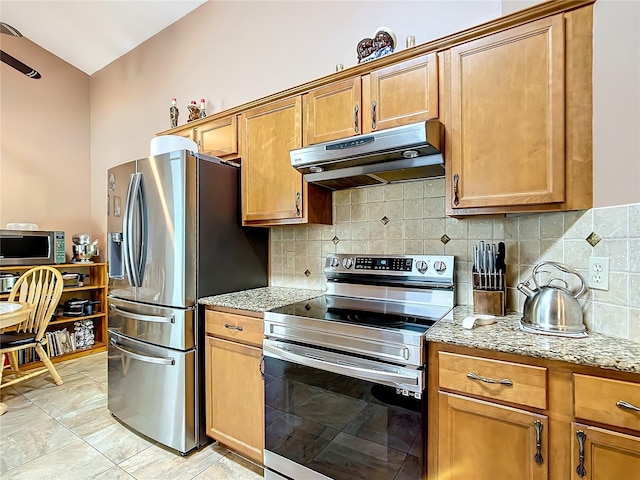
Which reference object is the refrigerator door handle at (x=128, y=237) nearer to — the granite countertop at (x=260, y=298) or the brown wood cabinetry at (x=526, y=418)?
the granite countertop at (x=260, y=298)

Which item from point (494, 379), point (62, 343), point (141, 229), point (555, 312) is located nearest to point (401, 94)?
point (555, 312)

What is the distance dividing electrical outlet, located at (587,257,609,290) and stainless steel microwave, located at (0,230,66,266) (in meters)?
4.42

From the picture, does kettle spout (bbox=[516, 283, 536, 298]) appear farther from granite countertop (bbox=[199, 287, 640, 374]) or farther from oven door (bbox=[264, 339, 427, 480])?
oven door (bbox=[264, 339, 427, 480])

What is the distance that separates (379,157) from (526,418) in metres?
1.18

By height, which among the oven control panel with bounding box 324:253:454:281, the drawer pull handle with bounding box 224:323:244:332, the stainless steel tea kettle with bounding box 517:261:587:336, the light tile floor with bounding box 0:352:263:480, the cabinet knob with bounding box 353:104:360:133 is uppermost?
the cabinet knob with bounding box 353:104:360:133

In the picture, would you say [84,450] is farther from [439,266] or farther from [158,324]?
[439,266]

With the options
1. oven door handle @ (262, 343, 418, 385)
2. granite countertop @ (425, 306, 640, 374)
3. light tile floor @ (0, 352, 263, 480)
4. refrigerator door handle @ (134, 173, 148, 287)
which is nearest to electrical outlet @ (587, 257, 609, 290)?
granite countertop @ (425, 306, 640, 374)

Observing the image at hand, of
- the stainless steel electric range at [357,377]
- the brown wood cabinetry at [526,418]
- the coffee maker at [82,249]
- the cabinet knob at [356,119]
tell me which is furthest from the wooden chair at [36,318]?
the brown wood cabinetry at [526,418]

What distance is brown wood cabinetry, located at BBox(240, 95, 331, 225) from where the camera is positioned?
2.02 m

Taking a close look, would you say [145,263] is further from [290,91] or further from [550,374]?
[550,374]

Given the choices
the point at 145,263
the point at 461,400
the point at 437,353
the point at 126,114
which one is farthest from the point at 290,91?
the point at 126,114

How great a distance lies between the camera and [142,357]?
2.06 m

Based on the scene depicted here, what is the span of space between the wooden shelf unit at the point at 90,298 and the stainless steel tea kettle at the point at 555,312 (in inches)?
162

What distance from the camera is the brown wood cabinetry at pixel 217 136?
7.59 feet
